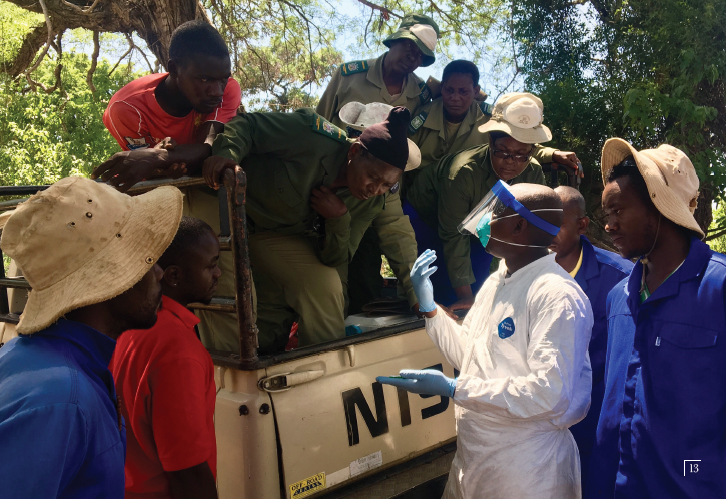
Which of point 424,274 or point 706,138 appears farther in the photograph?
point 706,138

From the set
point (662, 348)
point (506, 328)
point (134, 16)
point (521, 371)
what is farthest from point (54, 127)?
point (662, 348)

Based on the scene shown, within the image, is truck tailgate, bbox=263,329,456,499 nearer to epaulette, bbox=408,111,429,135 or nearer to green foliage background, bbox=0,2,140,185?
epaulette, bbox=408,111,429,135

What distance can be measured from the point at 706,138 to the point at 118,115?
7352 mm

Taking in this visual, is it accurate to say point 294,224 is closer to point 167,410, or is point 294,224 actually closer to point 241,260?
point 241,260

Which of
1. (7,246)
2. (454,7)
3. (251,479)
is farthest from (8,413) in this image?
(454,7)

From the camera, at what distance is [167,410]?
1.57 m

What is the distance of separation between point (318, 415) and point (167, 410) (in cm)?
77

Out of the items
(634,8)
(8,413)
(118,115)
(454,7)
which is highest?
(454,7)

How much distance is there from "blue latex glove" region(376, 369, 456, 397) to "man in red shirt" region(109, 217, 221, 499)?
69 centimetres

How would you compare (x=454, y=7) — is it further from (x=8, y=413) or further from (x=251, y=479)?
(x=8, y=413)

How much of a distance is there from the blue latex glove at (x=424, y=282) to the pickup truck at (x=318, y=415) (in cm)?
28

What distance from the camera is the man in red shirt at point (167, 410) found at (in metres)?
1.57

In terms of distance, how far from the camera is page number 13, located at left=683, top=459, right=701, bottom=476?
1664mm

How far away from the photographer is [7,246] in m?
1.19
